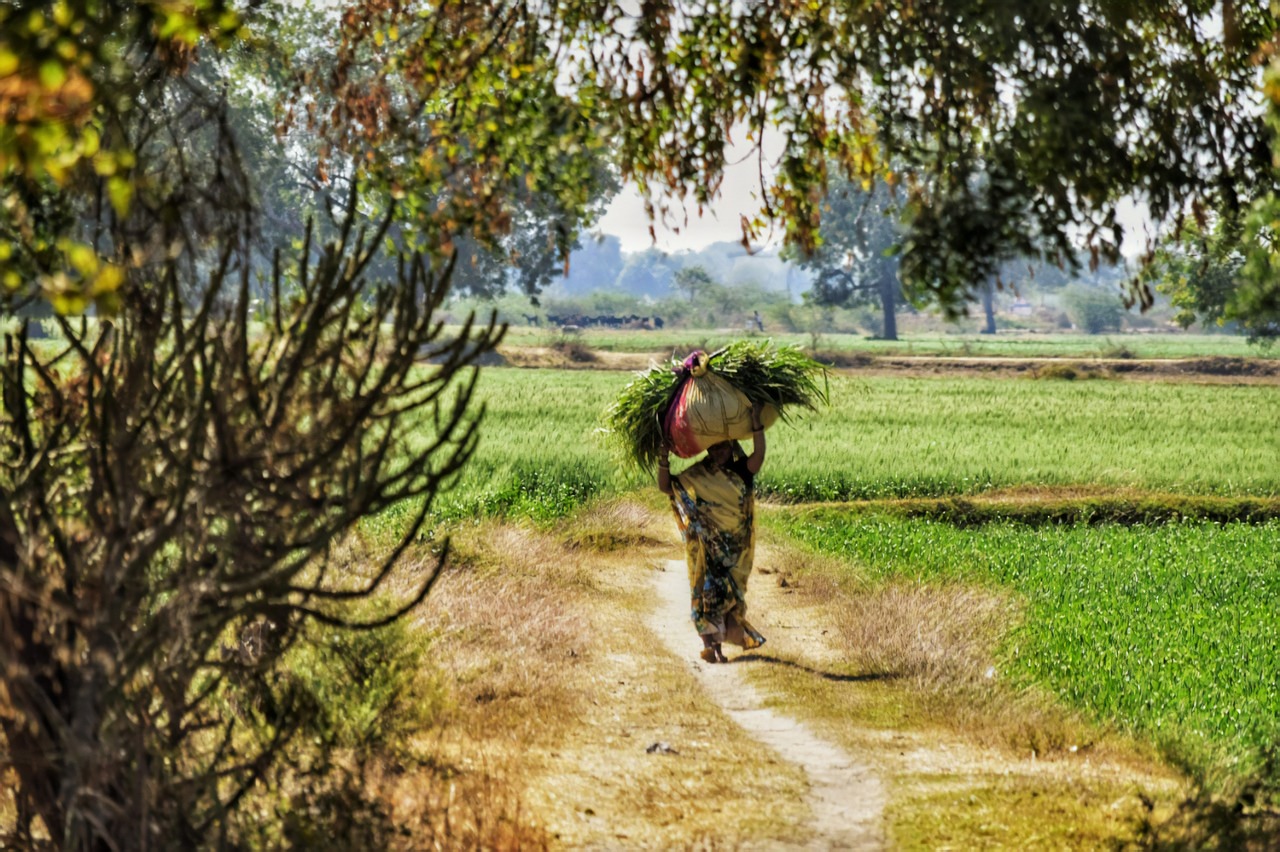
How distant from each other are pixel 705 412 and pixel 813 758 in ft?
9.39

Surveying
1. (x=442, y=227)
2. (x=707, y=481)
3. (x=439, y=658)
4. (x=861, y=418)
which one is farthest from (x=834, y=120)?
(x=861, y=418)

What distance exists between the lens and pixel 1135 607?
12.9 meters

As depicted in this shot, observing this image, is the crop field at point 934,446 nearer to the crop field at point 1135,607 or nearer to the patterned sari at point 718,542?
the patterned sari at point 718,542

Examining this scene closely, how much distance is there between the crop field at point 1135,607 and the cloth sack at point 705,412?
2.60 m

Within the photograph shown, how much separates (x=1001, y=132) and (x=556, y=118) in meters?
2.58

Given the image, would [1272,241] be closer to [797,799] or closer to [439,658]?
[797,799]

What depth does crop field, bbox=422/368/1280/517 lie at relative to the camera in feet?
65.1

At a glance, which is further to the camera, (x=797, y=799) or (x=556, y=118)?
(x=556, y=118)

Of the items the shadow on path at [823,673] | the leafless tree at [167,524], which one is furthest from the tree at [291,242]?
the shadow on path at [823,673]

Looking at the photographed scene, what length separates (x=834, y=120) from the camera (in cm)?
788

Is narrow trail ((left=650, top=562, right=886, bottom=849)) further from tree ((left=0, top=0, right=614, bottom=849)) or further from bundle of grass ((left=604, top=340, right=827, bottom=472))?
tree ((left=0, top=0, right=614, bottom=849))

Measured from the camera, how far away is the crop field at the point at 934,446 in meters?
19.8

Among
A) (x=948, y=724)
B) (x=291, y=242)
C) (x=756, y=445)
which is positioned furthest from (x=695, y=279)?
(x=291, y=242)

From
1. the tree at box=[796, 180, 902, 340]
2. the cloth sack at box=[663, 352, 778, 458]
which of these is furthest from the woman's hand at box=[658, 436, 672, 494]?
the tree at box=[796, 180, 902, 340]
